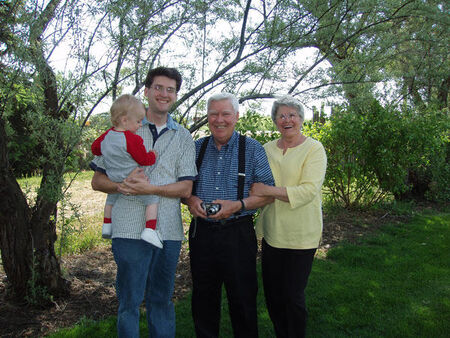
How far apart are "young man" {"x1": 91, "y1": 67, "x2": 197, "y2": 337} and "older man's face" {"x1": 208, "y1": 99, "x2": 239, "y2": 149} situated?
0.21 metres

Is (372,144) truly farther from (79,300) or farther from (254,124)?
(79,300)

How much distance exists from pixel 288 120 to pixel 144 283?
1.57 meters

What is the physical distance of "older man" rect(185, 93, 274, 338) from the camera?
2.61 meters

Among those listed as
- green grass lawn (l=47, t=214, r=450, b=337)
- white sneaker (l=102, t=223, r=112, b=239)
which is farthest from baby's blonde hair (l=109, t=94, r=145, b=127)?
green grass lawn (l=47, t=214, r=450, b=337)

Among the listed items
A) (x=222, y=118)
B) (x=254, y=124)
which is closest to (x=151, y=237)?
(x=222, y=118)

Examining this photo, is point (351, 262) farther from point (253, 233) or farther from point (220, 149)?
point (220, 149)

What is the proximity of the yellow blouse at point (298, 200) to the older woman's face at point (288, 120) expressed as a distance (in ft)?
0.43

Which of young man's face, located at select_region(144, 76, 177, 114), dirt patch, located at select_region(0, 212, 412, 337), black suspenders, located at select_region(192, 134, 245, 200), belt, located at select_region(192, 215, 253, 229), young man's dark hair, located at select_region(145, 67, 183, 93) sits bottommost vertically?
dirt patch, located at select_region(0, 212, 412, 337)

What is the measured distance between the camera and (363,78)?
4.98 meters

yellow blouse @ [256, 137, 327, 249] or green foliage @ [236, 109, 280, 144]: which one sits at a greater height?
green foliage @ [236, 109, 280, 144]

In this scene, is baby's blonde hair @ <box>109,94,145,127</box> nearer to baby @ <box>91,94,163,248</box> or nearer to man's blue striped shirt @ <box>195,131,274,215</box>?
baby @ <box>91,94,163,248</box>

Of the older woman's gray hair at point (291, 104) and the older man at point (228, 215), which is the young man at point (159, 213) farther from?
the older woman's gray hair at point (291, 104)

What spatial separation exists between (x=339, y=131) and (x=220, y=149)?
5.07 meters

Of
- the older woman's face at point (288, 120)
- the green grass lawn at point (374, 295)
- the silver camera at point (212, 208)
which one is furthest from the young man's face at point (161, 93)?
the green grass lawn at point (374, 295)
